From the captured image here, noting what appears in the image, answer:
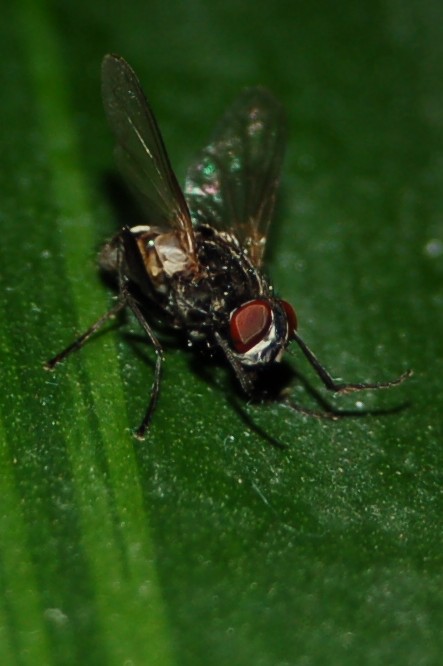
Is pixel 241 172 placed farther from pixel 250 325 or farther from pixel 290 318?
pixel 250 325

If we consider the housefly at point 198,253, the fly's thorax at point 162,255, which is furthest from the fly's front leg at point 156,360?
the fly's thorax at point 162,255

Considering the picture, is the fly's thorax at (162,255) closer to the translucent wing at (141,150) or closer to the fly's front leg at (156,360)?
the translucent wing at (141,150)

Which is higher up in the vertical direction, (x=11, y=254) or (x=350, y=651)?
(x=11, y=254)

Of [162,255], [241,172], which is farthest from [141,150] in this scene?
[241,172]

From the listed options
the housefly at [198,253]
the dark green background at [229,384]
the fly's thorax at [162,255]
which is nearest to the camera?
the dark green background at [229,384]

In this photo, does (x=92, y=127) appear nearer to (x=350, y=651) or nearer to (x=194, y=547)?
(x=194, y=547)

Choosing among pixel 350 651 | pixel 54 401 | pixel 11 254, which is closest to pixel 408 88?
pixel 11 254

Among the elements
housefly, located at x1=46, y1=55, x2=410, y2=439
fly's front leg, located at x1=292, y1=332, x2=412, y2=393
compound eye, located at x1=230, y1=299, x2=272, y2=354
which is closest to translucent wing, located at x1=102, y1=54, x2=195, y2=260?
housefly, located at x1=46, y1=55, x2=410, y2=439
